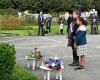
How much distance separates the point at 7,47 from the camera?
33.3 feet

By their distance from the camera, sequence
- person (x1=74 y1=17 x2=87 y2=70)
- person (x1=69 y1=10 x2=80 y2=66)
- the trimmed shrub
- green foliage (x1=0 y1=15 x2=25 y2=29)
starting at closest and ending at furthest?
the trimmed shrub → person (x1=74 y1=17 x2=87 y2=70) → person (x1=69 y1=10 x2=80 y2=66) → green foliage (x1=0 y1=15 x2=25 y2=29)

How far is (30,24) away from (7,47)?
137ft

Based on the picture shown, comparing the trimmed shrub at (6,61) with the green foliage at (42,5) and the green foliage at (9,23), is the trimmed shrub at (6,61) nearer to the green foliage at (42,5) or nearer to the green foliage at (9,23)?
the green foliage at (9,23)

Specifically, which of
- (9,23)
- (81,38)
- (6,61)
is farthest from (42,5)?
(6,61)

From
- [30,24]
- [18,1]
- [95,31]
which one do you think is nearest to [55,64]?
[95,31]

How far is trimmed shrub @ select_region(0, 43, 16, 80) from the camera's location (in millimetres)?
9984

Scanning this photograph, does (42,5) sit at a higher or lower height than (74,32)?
higher

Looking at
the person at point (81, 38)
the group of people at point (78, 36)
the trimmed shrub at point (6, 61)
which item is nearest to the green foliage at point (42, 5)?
the group of people at point (78, 36)

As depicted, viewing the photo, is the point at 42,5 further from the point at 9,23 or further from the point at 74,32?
the point at 74,32

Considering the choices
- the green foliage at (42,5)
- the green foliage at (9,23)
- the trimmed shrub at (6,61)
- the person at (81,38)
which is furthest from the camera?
the green foliage at (42,5)

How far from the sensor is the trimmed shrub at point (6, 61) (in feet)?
32.8

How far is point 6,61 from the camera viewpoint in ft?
32.9

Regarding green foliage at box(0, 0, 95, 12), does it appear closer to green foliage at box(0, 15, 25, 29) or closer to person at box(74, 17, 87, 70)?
green foliage at box(0, 15, 25, 29)

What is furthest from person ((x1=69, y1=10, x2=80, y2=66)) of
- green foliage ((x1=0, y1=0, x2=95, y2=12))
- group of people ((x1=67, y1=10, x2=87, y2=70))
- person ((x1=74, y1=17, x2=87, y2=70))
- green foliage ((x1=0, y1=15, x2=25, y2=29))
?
green foliage ((x1=0, y1=0, x2=95, y2=12))
